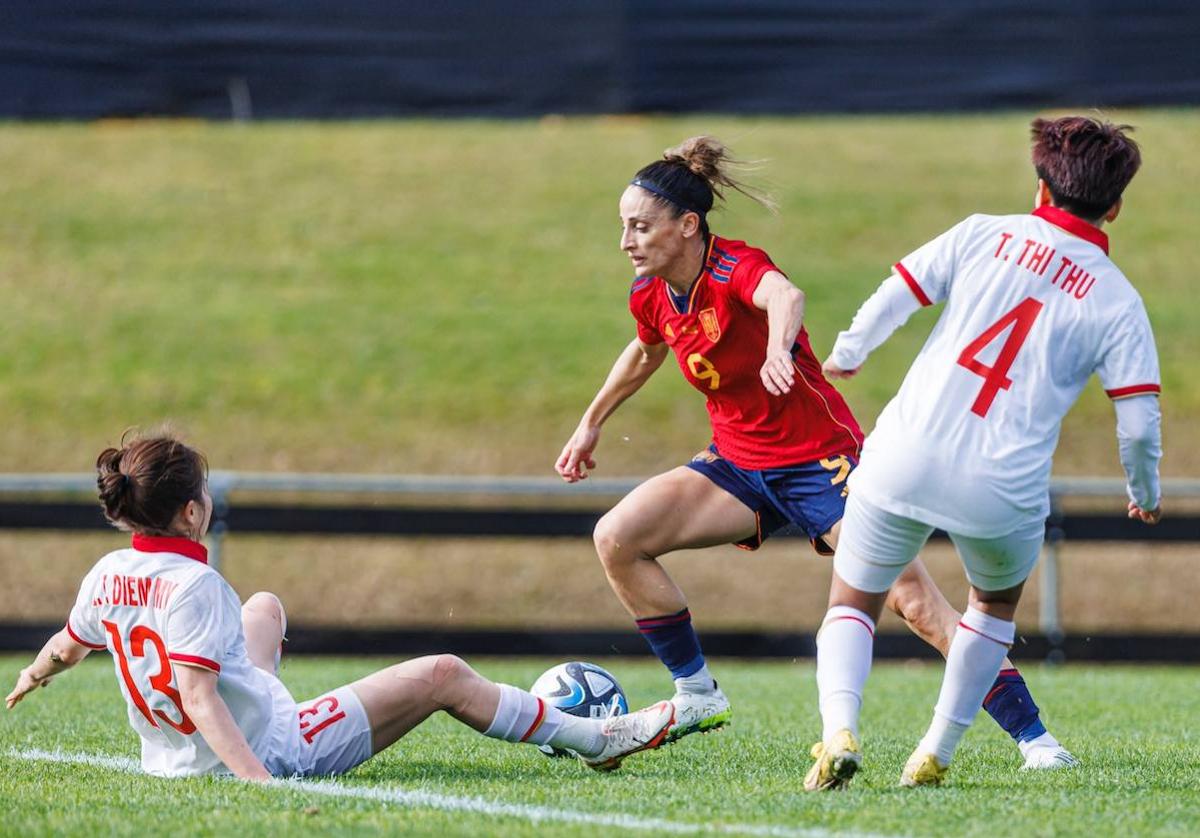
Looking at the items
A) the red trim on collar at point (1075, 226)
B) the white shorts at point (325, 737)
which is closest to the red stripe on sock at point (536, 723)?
the white shorts at point (325, 737)

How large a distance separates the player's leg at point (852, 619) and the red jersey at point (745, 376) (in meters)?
1.05

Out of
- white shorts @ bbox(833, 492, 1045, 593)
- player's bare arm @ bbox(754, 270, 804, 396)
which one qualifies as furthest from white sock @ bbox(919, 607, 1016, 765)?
player's bare arm @ bbox(754, 270, 804, 396)

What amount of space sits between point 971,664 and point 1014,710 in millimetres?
810

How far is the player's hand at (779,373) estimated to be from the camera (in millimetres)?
4496

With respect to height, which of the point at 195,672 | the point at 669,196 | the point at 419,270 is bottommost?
the point at 419,270

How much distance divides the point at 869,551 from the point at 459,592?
10.3 meters

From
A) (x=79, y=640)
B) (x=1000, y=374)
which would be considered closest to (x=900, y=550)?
(x=1000, y=374)

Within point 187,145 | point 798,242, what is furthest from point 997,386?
point 187,145

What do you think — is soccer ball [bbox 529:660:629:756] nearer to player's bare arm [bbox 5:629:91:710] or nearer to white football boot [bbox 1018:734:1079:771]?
white football boot [bbox 1018:734:1079:771]

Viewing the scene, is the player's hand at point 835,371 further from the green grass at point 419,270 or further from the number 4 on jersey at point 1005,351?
the green grass at point 419,270

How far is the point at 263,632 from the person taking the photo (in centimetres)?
491

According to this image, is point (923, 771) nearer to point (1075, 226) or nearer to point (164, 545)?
point (1075, 226)

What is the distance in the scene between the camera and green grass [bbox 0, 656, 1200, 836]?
3814 millimetres

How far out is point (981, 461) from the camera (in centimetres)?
415
